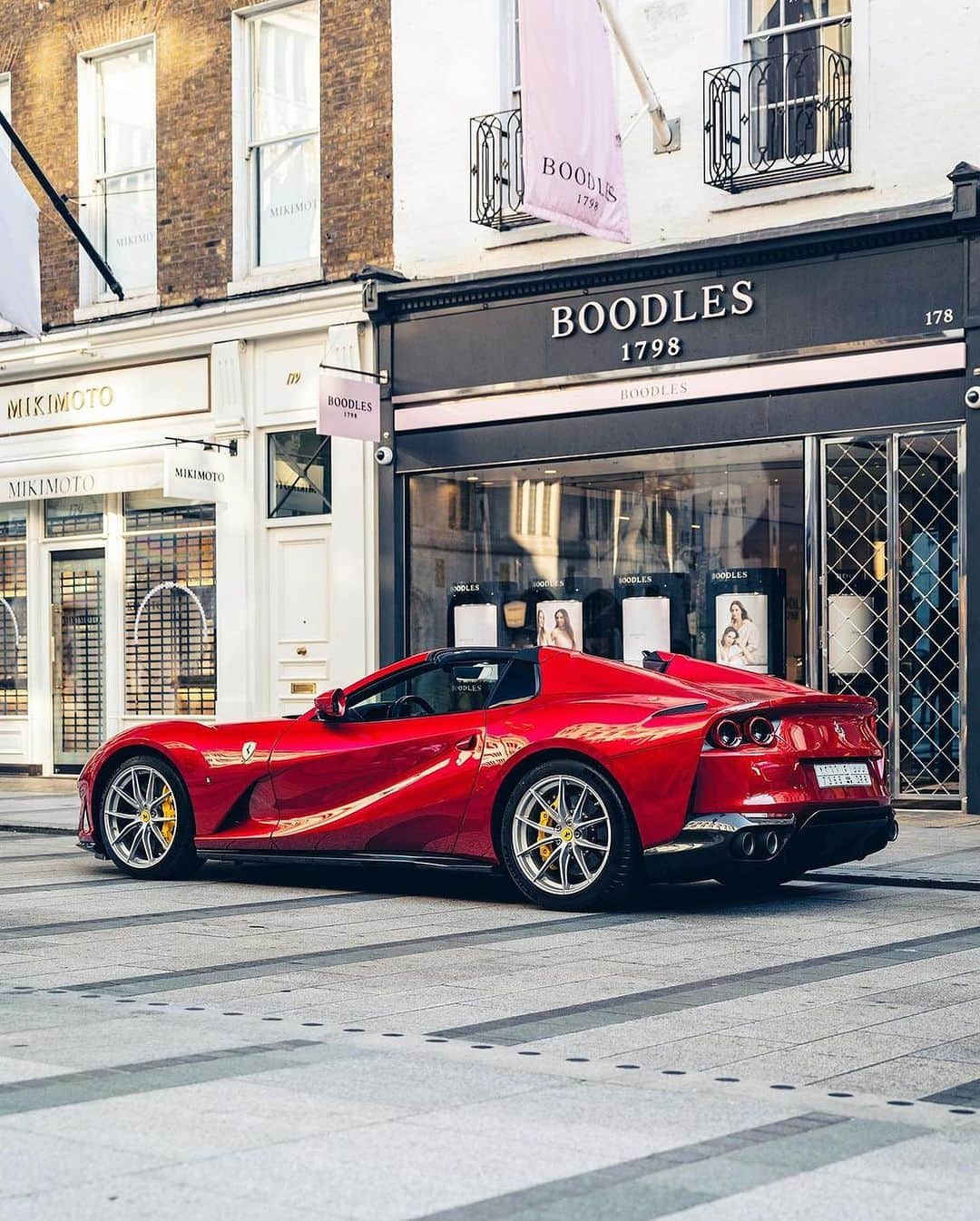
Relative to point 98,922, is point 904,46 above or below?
above

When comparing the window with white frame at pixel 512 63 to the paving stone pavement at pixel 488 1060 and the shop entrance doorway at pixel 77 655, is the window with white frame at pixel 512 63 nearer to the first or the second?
the shop entrance doorway at pixel 77 655

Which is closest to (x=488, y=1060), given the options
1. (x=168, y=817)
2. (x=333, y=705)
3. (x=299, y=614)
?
(x=333, y=705)

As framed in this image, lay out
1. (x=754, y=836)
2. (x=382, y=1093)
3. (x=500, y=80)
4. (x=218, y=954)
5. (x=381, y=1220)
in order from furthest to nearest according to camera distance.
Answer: (x=500, y=80), (x=754, y=836), (x=218, y=954), (x=382, y=1093), (x=381, y=1220)

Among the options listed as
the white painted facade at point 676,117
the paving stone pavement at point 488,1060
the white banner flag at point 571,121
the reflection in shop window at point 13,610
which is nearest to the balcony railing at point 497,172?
the white painted facade at point 676,117

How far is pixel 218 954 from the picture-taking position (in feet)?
25.2

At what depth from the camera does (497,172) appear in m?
16.7

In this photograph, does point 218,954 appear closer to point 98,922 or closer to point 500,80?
point 98,922

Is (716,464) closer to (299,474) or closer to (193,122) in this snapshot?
(299,474)

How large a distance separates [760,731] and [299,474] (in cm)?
1002

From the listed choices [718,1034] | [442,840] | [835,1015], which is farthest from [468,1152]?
[442,840]

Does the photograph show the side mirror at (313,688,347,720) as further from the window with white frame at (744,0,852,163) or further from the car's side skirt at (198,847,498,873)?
the window with white frame at (744,0,852,163)

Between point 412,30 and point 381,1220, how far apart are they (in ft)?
49.9

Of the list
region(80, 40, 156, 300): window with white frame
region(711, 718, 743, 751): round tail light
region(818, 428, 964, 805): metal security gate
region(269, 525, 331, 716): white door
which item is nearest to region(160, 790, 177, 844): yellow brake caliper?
region(711, 718, 743, 751): round tail light

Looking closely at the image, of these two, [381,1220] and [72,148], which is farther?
[72,148]
